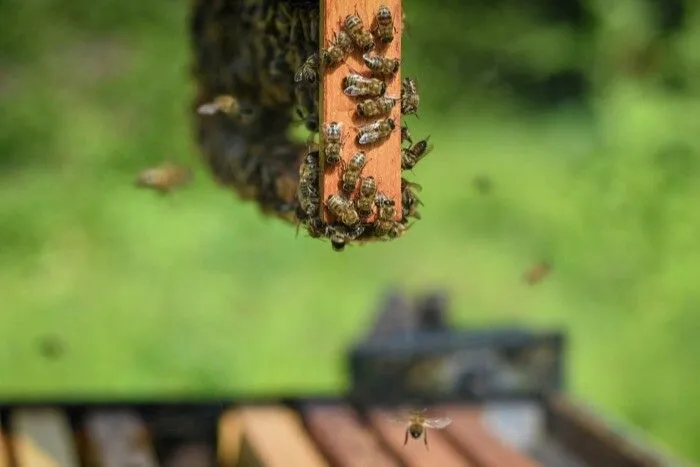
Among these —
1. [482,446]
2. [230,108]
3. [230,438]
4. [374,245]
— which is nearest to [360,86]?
[230,108]

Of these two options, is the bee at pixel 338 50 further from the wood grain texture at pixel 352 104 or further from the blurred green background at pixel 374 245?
the blurred green background at pixel 374 245

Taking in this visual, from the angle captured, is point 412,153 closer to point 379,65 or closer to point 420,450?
point 379,65

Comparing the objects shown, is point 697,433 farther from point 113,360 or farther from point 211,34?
point 211,34

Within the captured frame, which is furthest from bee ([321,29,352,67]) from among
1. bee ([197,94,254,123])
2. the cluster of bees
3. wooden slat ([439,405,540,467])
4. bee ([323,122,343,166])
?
wooden slat ([439,405,540,467])

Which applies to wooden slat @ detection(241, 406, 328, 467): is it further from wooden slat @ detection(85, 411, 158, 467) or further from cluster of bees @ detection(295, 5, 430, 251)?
cluster of bees @ detection(295, 5, 430, 251)

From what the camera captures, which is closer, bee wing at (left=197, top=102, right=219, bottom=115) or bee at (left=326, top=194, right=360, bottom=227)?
bee at (left=326, top=194, right=360, bottom=227)

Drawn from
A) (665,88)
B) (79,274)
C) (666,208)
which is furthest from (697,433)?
(79,274)
